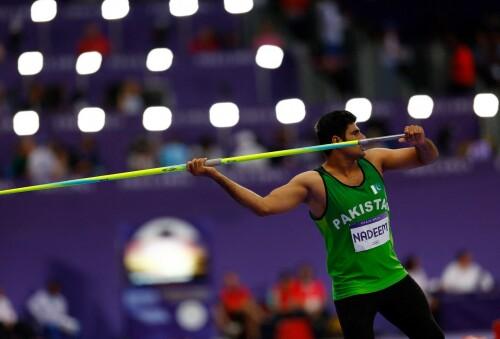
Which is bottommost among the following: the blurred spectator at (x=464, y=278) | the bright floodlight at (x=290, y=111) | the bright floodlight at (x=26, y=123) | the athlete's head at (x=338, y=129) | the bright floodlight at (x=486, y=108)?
the blurred spectator at (x=464, y=278)

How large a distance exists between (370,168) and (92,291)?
457 inches

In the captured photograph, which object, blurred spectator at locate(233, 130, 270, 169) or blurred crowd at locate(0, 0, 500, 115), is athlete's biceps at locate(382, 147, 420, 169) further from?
blurred crowd at locate(0, 0, 500, 115)

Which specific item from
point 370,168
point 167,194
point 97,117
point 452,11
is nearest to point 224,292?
point 167,194

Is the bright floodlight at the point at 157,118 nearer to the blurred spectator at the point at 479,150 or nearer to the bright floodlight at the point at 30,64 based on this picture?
the bright floodlight at the point at 30,64

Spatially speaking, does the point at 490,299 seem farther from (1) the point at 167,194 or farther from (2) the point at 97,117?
(2) the point at 97,117

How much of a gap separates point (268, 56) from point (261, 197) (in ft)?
41.8

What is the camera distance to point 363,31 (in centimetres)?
2200

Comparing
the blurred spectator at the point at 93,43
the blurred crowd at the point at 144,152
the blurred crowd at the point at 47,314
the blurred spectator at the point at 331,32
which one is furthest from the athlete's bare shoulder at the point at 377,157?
the blurred spectator at the point at 331,32

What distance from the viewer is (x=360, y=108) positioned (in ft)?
64.5

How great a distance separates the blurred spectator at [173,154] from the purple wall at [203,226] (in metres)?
0.40

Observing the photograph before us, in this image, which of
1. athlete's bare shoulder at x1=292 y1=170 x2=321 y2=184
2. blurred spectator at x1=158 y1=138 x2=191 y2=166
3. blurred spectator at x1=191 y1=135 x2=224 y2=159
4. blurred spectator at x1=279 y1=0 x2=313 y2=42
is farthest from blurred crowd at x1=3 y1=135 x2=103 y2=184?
athlete's bare shoulder at x1=292 y1=170 x2=321 y2=184

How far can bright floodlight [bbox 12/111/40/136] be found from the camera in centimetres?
1903

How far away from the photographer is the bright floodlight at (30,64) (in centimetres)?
1986

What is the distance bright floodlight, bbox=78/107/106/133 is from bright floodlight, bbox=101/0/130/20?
2320 millimetres
